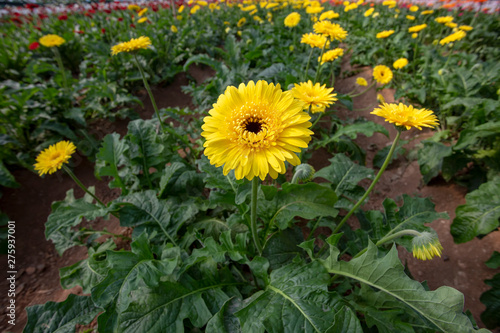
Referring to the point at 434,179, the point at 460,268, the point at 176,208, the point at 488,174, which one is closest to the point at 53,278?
the point at 176,208

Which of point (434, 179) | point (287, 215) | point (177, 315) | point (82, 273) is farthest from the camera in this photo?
point (434, 179)

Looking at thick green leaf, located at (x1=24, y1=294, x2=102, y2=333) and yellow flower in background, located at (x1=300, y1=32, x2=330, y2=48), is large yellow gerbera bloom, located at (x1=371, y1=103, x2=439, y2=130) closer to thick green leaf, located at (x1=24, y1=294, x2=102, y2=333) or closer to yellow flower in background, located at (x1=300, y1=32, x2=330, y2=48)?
yellow flower in background, located at (x1=300, y1=32, x2=330, y2=48)

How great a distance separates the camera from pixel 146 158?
254cm

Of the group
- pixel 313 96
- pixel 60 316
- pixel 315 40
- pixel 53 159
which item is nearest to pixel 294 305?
pixel 313 96

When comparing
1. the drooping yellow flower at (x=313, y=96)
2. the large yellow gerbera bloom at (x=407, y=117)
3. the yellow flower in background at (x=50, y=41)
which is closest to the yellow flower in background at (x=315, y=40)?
the drooping yellow flower at (x=313, y=96)

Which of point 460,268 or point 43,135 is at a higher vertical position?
point 43,135

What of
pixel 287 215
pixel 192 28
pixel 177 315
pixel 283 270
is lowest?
pixel 177 315

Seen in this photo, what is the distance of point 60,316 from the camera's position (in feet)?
5.26

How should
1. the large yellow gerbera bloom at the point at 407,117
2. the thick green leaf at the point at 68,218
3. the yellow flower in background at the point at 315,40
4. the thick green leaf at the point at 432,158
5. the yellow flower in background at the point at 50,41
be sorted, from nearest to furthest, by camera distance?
the large yellow gerbera bloom at the point at 407,117
the thick green leaf at the point at 68,218
the yellow flower in background at the point at 315,40
the thick green leaf at the point at 432,158
the yellow flower in background at the point at 50,41

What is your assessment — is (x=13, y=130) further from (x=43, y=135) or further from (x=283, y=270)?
(x=283, y=270)

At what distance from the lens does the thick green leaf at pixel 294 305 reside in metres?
1.24

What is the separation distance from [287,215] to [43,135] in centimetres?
361

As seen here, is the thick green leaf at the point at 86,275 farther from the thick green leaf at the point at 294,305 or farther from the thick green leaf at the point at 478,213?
the thick green leaf at the point at 478,213

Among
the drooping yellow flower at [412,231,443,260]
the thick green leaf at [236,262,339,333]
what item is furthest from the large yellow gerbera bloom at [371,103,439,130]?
the thick green leaf at [236,262,339,333]
